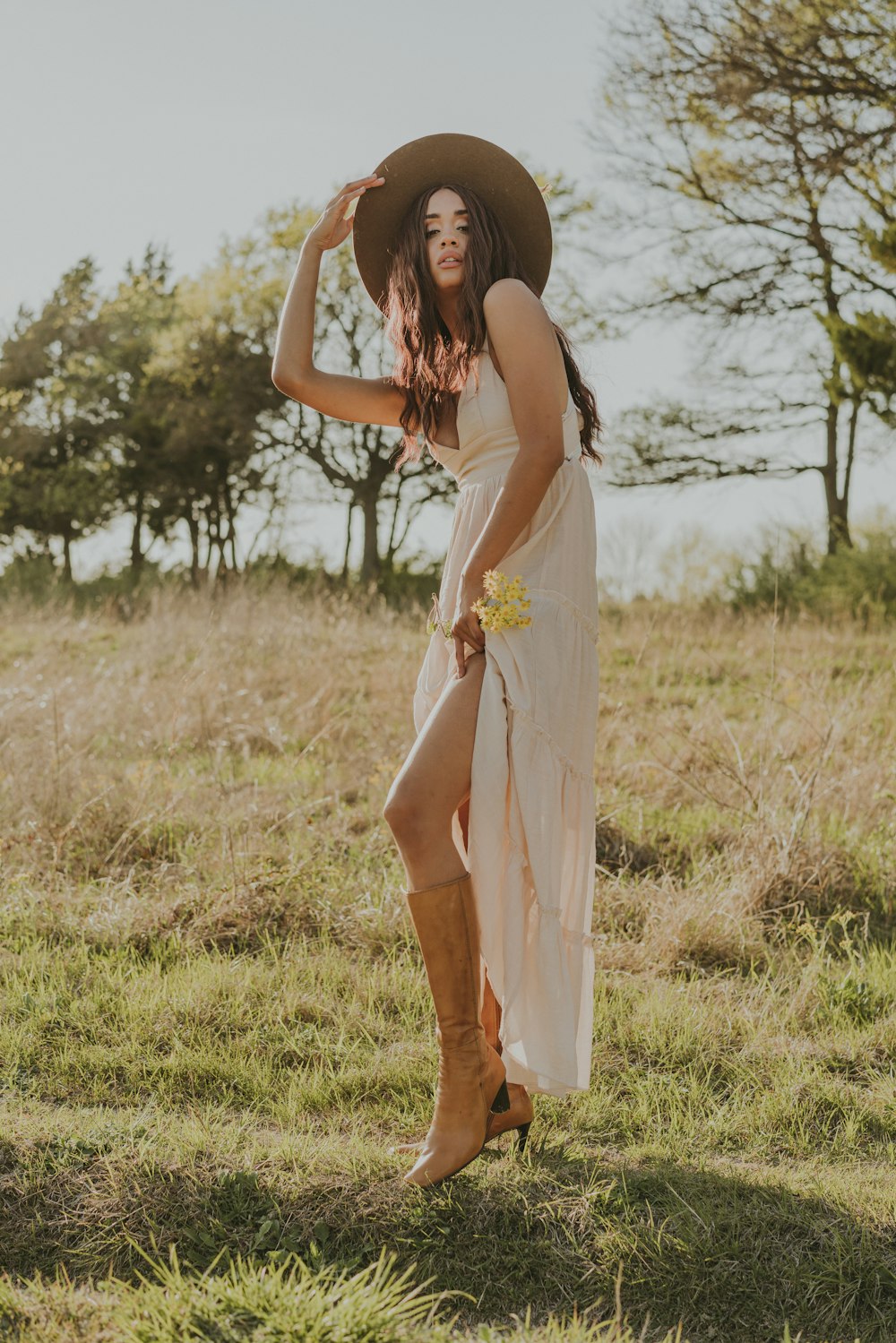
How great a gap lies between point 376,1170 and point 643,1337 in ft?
2.56

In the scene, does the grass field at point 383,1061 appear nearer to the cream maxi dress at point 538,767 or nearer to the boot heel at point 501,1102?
the boot heel at point 501,1102

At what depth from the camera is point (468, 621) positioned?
2773 millimetres

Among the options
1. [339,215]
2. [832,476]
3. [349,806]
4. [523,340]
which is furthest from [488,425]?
[832,476]

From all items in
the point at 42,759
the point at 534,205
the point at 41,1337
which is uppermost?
the point at 534,205

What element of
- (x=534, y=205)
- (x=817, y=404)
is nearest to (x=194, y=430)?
(x=817, y=404)

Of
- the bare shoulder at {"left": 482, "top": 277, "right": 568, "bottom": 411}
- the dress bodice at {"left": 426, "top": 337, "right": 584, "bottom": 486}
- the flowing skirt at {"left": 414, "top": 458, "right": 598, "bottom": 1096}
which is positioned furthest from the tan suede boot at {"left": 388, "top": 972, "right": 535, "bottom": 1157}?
the bare shoulder at {"left": 482, "top": 277, "right": 568, "bottom": 411}

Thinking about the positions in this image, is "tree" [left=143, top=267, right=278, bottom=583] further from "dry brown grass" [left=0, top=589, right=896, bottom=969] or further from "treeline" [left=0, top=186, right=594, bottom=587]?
"dry brown grass" [left=0, top=589, right=896, bottom=969]

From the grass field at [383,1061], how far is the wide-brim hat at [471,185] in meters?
2.31

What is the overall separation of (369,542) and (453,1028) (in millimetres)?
16598

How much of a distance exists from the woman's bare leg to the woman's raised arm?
945 millimetres

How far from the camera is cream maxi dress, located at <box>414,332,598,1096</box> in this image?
2645 millimetres

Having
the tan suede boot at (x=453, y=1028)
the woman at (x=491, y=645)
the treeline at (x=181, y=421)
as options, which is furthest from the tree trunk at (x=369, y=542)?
the tan suede boot at (x=453, y=1028)

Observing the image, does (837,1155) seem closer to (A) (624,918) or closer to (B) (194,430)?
(A) (624,918)

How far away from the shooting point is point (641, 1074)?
11.2 feet
